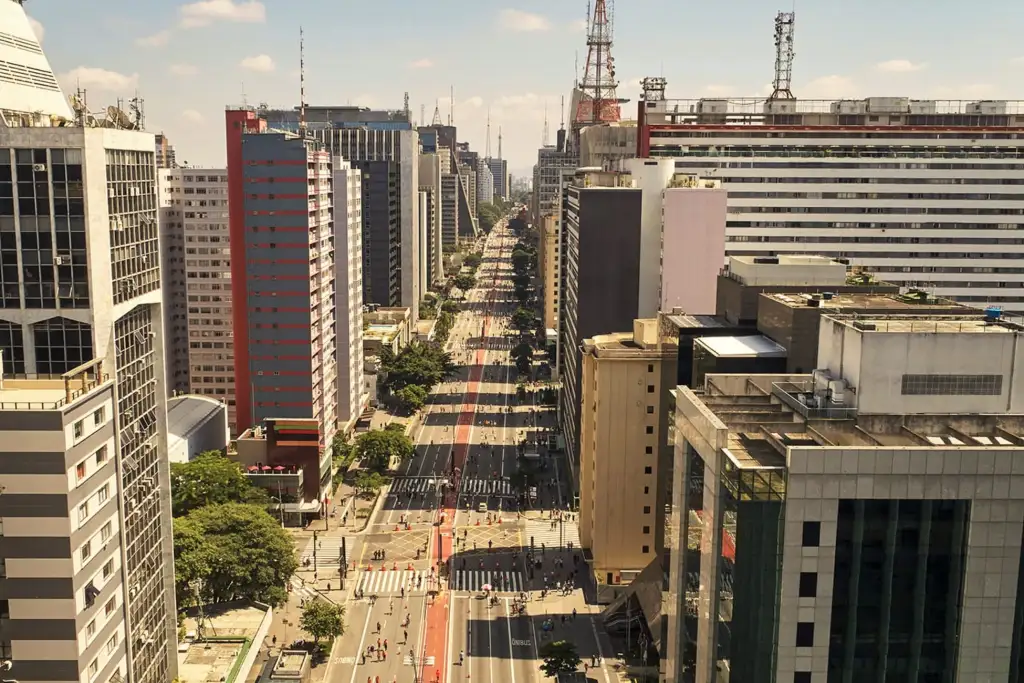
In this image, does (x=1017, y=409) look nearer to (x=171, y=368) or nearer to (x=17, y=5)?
(x=17, y=5)

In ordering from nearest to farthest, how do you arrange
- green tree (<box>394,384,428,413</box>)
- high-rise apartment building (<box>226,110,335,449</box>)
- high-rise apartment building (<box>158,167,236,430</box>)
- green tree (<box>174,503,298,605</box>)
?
green tree (<box>174,503,298,605</box>) → high-rise apartment building (<box>226,110,335,449</box>) → high-rise apartment building (<box>158,167,236,430</box>) → green tree (<box>394,384,428,413</box>)

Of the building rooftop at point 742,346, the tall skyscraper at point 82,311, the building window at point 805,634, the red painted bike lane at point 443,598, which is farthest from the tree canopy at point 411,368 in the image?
Answer: the building window at point 805,634

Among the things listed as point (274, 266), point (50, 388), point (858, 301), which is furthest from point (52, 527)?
point (274, 266)

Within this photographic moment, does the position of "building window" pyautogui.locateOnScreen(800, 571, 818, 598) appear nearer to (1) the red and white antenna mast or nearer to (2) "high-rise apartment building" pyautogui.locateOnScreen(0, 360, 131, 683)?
(2) "high-rise apartment building" pyautogui.locateOnScreen(0, 360, 131, 683)

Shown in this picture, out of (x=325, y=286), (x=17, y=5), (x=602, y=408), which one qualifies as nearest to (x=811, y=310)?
(x=602, y=408)

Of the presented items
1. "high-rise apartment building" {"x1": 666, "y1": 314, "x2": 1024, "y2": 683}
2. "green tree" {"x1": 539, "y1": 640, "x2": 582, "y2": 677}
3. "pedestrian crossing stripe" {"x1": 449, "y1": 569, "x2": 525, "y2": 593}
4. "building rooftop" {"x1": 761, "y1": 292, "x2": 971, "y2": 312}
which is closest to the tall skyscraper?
"green tree" {"x1": 539, "y1": 640, "x2": 582, "y2": 677}

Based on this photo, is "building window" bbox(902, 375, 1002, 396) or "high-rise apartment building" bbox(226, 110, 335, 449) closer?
"building window" bbox(902, 375, 1002, 396)
